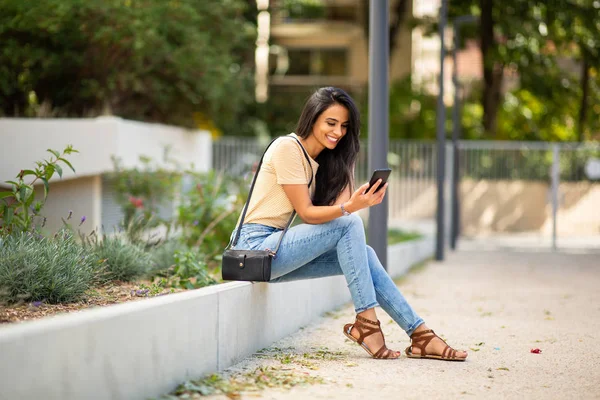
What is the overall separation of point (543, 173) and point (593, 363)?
55.5ft

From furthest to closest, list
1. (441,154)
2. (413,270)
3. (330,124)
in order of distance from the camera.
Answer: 1. (441,154)
2. (413,270)
3. (330,124)

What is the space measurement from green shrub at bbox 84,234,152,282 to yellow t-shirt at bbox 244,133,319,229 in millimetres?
1254

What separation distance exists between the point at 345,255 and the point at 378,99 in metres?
4.01

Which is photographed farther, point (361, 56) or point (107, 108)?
point (361, 56)

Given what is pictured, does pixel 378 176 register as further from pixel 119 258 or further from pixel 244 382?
pixel 119 258

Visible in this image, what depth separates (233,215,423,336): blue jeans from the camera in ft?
19.0

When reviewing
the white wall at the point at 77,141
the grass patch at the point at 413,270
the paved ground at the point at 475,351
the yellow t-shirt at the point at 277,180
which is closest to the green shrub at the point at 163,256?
the paved ground at the point at 475,351

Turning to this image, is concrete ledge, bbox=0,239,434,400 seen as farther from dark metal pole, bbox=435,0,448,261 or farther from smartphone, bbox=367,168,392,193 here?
dark metal pole, bbox=435,0,448,261

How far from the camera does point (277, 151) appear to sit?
5918mm

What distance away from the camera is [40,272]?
18.3ft

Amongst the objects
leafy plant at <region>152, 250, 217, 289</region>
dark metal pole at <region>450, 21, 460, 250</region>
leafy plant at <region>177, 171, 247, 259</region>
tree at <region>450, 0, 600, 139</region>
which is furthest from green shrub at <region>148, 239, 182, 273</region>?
tree at <region>450, 0, 600, 139</region>

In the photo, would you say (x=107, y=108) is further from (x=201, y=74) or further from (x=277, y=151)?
(x=277, y=151)

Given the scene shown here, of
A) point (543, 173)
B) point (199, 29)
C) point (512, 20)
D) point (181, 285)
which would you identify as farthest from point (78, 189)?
point (512, 20)

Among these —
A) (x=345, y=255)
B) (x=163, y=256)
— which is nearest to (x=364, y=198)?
Result: (x=345, y=255)
